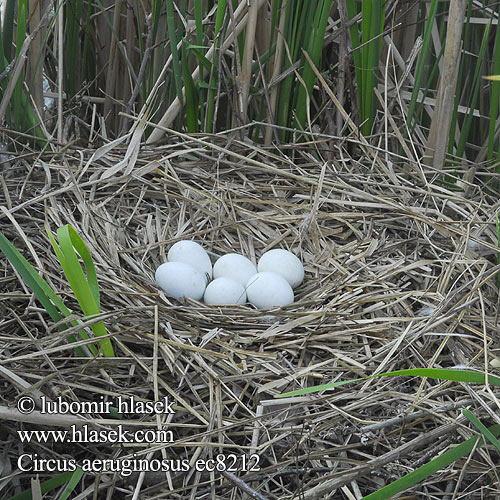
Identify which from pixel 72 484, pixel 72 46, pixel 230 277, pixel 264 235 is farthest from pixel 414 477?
pixel 72 46

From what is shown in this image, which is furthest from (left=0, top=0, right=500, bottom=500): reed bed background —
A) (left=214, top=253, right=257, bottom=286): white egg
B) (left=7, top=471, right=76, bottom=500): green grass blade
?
(left=214, top=253, right=257, bottom=286): white egg

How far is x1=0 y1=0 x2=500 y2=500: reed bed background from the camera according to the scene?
118cm

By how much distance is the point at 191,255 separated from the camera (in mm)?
1646

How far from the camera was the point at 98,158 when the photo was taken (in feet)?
6.05

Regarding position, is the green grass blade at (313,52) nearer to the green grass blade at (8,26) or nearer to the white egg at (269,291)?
the white egg at (269,291)

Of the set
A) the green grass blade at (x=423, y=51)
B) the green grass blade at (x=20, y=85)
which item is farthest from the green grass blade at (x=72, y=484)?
the green grass blade at (x=423, y=51)

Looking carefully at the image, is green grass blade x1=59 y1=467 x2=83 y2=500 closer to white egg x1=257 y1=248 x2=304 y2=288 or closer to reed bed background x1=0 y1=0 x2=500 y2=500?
reed bed background x1=0 y1=0 x2=500 y2=500

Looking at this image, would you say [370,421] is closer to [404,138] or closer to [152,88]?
[404,138]

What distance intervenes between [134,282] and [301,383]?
438 millimetres

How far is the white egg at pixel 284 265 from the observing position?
1640mm

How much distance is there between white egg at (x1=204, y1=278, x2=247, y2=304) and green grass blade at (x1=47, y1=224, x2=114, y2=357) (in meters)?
0.35

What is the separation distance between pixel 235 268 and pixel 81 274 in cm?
48

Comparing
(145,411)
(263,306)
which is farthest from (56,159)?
(145,411)

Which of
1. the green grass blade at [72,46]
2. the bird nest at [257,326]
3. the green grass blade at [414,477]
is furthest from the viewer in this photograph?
the green grass blade at [72,46]
